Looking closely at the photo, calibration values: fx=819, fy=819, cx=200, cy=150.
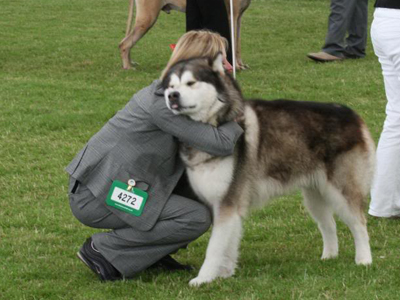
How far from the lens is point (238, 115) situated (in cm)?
449

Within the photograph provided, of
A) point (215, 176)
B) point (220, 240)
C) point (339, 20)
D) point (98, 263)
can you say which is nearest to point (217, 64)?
point (215, 176)

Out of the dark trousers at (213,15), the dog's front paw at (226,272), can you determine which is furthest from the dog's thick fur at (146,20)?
the dog's front paw at (226,272)

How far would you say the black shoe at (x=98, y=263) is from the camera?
4.76 m

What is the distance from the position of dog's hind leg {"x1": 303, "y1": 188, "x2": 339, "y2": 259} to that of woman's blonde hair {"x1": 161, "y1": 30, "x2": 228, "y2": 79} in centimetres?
116

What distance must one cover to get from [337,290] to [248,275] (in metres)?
0.64

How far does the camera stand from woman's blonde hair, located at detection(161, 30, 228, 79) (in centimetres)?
452

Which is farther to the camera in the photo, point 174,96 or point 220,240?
point 220,240

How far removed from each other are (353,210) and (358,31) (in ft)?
26.6

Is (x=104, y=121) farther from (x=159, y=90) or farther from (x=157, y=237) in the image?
(x=159, y=90)

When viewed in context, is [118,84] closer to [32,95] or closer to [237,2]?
[32,95]

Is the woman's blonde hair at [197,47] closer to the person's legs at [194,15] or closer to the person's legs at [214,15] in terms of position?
the person's legs at [214,15]

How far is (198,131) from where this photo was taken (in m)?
4.37

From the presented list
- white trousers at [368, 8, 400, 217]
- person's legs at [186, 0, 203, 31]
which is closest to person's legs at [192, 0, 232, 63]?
person's legs at [186, 0, 203, 31]

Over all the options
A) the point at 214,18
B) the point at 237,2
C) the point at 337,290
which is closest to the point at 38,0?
the point at 237,2
